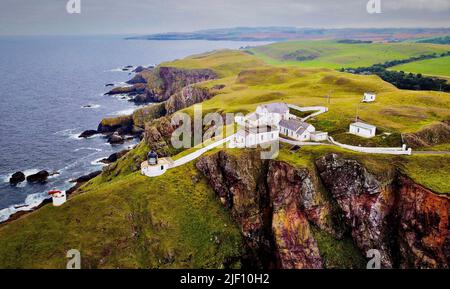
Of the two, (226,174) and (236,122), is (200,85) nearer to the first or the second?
(236,122)

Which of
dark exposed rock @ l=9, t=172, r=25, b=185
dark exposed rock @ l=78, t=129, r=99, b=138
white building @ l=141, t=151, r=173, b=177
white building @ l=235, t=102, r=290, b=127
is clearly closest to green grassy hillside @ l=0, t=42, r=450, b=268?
white building @ l=141, t=151, r=173, b=177

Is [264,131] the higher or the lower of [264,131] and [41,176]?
the higher

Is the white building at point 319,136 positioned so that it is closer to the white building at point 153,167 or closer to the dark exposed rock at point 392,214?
the dark exposed rock at point 392,214

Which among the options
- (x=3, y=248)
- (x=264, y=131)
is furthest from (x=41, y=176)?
(x=264, y=131)

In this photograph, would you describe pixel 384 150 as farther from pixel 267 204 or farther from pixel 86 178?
pixel 86 178

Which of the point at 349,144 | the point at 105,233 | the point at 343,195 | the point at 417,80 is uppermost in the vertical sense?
the point at 417,80

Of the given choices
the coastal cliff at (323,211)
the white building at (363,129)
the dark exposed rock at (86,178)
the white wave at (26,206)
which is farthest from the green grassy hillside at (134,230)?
the dark exposed rock at (86,178)
